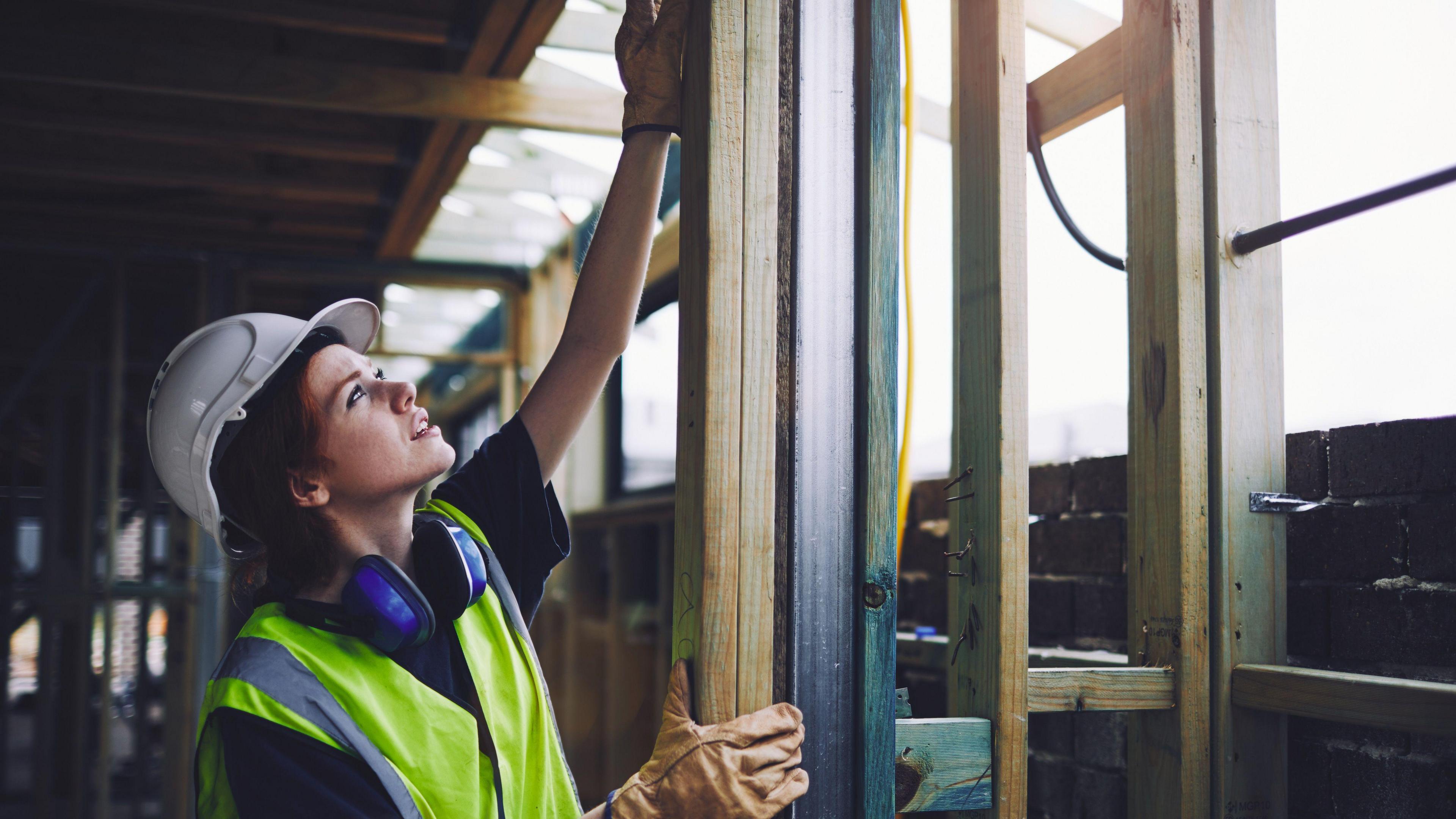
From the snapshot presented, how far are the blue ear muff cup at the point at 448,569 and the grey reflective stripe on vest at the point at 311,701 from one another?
20 centimetres

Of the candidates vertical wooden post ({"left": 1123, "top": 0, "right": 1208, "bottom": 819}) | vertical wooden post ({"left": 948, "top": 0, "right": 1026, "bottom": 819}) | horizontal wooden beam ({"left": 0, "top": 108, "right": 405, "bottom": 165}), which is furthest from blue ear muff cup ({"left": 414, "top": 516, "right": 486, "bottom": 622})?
horizontal wooden beam ({"left": 0, "top": 108, "right": 405, "bottom": 165})

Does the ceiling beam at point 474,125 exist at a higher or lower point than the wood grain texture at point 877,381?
higher

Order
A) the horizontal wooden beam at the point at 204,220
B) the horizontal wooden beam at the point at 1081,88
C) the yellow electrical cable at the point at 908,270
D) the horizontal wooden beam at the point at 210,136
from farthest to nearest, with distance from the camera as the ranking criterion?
the horizontal wooden beam at the point at 204,220 → the horizontal wooden beam at the point at 210,136 → the horizontal wooden beam at the point at 1081,88 → the yellow electrical cable at the point at 908,270

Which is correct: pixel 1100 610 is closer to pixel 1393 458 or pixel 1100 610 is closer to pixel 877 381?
pixel 1393 458

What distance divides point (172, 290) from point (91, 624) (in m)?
2.16

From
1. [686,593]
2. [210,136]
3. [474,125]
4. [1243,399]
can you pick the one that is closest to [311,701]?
[686,593]

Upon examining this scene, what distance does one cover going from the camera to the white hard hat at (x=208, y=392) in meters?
1.53

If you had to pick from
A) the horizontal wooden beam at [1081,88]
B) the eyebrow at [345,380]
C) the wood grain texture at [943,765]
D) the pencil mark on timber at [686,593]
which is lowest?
the wood grain texture at [943,765]

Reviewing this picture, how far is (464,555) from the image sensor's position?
146 cm

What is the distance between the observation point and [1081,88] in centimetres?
187

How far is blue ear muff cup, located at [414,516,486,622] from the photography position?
1450 mm

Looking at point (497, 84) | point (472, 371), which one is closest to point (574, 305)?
point (497, 84)

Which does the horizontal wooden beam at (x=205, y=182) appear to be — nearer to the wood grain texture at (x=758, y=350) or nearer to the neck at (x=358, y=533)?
the neck at (x=358, y=533)

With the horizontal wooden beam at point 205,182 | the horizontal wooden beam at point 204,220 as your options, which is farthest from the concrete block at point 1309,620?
the horizontal wooden beam at point 204,220
